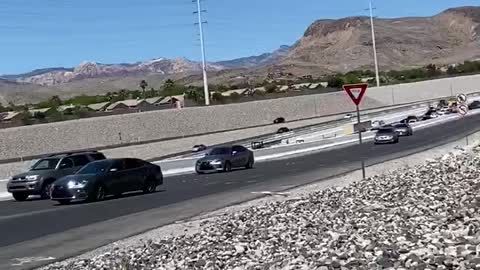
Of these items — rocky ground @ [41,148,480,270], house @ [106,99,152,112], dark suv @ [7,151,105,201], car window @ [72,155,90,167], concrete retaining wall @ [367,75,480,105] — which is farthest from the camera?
concrete retaining wall @ [367,75,480,105]

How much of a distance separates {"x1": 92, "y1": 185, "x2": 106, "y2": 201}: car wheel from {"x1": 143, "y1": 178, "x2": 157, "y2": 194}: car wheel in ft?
8.67

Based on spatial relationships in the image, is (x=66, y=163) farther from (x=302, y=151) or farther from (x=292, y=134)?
(x=292, y=134)

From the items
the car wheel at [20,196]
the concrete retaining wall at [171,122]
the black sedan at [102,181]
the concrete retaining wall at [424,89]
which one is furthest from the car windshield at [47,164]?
the concrete retaining wall at [424,89]

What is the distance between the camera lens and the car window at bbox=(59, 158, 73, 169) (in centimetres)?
3447

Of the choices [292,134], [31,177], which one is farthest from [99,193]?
[292,134]

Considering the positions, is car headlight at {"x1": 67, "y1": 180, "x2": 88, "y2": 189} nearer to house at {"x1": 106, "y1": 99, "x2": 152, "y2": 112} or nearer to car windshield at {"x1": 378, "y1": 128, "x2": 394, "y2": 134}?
car windshield at {"x1": 378, "y1": 128, "x2": 394, "y2": 134}

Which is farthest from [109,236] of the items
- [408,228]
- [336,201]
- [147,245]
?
[408,228]

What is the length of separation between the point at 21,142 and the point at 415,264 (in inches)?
2831

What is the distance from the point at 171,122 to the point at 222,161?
48.0 meters

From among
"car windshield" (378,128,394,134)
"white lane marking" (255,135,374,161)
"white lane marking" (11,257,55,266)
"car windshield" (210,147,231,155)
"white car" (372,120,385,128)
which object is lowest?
"white car" (372,120,385,128)

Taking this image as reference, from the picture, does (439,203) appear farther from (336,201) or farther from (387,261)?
(387,261)

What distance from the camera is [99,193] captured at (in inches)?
1113

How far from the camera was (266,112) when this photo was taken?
107m

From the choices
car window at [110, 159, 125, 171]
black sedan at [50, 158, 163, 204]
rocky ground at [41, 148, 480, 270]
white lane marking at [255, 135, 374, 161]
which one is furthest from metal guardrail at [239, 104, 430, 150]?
rocky ground at [41, 148, 480, 270]
